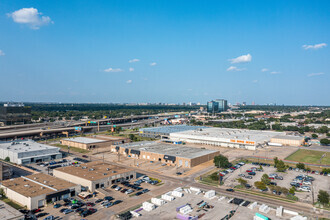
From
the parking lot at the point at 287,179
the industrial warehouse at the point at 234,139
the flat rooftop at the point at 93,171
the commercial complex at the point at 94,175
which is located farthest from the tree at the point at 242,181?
the industrial warehouse at the point at 234,139

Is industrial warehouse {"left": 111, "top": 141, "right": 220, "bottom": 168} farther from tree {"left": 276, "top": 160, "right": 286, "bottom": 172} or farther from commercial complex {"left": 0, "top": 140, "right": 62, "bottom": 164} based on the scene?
commercial complex {"left": 0, "top": 140, "right": 62, "bottom": 164}

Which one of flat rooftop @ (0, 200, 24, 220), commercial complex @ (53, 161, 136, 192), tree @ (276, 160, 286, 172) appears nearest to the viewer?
flat rooftop @ (0, 200, 24, 220)

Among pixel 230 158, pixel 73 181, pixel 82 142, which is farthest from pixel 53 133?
pixel 230 158

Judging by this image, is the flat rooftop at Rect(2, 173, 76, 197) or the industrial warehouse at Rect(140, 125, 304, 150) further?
the industrial warehouse at Rect(140, 125, 304, 150)

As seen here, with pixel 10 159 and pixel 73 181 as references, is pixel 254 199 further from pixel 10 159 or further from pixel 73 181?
pixel 10 159

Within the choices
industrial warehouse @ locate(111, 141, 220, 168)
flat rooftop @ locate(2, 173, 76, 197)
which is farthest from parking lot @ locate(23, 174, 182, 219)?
industrial warehouse @ locate(111, 141, 220, 168)

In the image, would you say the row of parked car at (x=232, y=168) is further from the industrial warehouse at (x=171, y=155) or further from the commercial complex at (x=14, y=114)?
the commercial complex at (x=14, y=114)

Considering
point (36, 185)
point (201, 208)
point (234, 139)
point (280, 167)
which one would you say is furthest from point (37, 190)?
point (234, 139)
